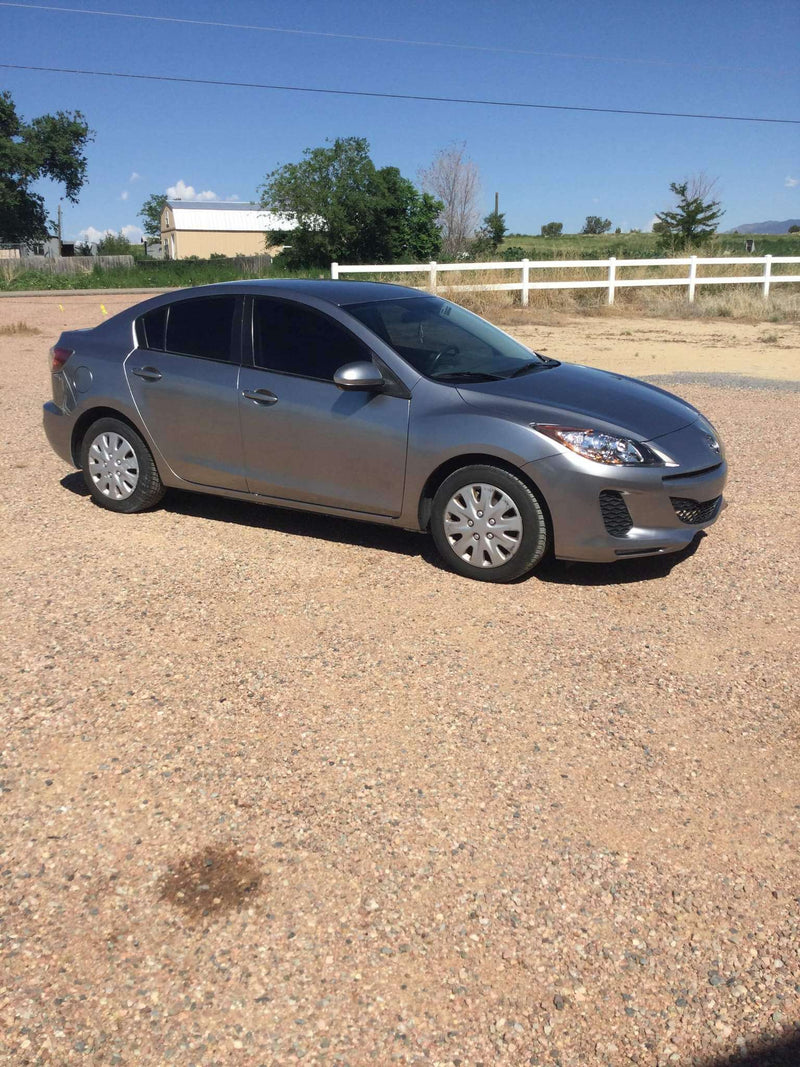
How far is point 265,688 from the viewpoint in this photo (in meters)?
4.25

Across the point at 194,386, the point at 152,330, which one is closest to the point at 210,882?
the point at 194,386

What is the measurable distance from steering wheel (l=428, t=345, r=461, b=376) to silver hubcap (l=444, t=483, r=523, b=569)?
32.7 inches

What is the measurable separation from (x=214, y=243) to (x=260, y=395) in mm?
100131

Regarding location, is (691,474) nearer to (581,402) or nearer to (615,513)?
(615,513)

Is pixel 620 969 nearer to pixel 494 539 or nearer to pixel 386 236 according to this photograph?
pixel 494 539

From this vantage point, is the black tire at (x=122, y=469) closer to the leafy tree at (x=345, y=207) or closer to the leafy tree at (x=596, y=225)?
the leafy tree at (x=345, y=207)

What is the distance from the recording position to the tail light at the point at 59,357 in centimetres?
699

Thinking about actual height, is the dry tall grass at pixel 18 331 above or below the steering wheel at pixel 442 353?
above

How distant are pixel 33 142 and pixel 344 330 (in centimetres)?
7579

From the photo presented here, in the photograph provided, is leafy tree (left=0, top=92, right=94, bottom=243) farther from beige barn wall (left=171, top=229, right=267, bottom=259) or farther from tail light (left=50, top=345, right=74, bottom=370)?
tail light (left=50, top=345, right=74, bottom=370)

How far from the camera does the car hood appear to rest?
5.41 meters

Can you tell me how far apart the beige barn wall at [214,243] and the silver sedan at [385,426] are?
97.0 meters

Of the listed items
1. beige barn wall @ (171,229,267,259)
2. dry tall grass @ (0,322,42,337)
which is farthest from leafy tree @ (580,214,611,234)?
dry tall grass @ (0,322,42,337)

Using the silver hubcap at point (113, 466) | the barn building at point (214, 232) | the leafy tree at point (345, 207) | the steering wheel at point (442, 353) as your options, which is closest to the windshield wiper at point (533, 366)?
the steering wheel at point (442, 353)
